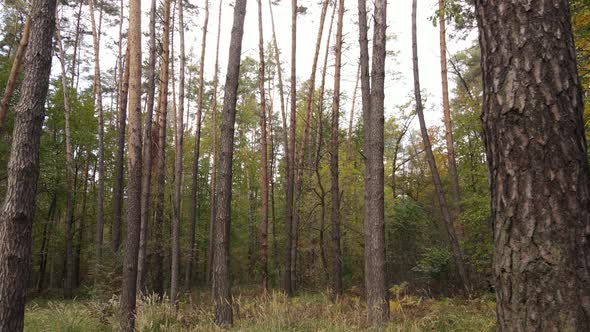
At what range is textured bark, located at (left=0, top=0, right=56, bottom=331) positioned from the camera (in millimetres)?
4340

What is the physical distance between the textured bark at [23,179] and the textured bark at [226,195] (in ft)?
9.78

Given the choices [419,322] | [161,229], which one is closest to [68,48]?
[161,229]

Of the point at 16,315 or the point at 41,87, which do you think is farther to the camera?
the point at 41,87

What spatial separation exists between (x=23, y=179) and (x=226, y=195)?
329 centimetres

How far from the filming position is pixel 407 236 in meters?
18.8

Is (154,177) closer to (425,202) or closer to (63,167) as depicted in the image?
(63,167)

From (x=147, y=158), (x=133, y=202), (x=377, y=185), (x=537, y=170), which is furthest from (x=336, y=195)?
(x=537, y=170)

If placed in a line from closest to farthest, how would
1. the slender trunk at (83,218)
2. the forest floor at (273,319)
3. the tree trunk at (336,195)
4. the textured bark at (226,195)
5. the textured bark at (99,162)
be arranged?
the forest floor at (273,319)
the textured bark at (226,195)
the tree trunk at (336,195)
the textured bark at (99,162)
the slender trunk at (83,218)

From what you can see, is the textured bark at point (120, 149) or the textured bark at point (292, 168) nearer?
the textured bark at point (120, 149)

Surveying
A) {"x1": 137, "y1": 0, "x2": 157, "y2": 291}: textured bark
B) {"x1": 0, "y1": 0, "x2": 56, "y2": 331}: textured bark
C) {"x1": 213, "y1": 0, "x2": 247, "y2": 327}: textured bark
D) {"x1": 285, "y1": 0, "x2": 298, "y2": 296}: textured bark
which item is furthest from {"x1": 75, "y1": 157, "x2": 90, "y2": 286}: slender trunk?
{"x1": 0, "y1": 0, "x2": 56, "y2": 331}: textured bark

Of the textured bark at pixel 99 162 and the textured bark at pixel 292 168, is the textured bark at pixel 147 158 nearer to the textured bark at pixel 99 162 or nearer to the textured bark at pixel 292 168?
the textured bark at pixel 99 162

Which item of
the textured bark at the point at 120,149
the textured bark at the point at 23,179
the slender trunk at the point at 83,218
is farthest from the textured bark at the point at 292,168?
the slender trunk at the point at 83,218

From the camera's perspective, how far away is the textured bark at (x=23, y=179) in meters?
4.34

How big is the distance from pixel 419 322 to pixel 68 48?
21.5 meters
